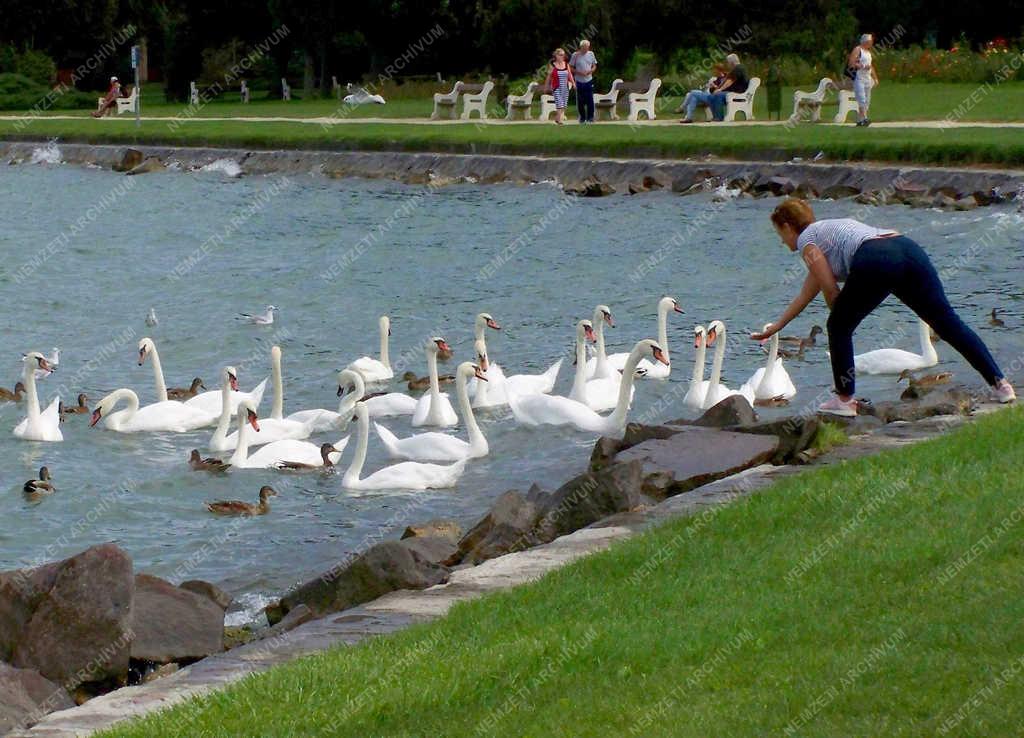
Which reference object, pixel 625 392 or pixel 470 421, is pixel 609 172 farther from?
pixel 470 421

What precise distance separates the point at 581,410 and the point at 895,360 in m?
3.78

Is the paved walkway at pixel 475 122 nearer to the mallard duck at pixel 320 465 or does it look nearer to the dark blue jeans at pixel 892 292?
the mallard duck at pixel 320 465

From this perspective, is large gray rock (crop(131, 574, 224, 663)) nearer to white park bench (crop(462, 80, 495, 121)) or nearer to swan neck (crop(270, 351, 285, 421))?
swan neck (crop(270, 351, 285, 421))

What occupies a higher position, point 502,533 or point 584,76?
point 584,76

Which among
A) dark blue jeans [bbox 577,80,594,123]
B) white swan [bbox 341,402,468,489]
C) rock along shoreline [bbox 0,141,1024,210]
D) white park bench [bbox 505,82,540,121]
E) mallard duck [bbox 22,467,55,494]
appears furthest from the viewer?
white park bench [bbox 505,82,540,121]

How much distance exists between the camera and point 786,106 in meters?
43.9

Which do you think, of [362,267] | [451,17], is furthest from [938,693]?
[451,17]

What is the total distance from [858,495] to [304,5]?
51.5 m

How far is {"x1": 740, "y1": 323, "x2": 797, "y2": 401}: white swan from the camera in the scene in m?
16.0

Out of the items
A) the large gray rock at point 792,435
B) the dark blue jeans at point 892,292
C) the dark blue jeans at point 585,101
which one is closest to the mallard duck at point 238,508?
the large gray rock at point 792,435

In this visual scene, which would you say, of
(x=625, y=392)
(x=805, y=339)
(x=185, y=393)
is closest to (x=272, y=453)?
(x=625, y=392)

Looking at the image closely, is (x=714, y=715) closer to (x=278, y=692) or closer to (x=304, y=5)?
(x=278, y=692)

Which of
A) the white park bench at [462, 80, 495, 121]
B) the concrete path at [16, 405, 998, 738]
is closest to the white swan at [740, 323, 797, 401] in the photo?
the concrete path at [16, 405, 998, 738]

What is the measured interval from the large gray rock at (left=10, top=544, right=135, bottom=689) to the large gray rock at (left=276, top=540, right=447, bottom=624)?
1241 millimetres
